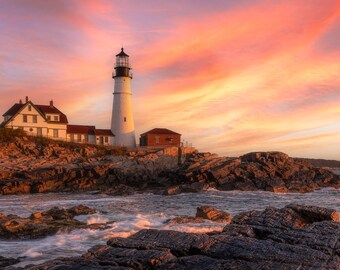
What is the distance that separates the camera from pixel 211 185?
3859 centimetres

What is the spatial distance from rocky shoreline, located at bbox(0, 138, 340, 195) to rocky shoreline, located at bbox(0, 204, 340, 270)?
24.6 meters

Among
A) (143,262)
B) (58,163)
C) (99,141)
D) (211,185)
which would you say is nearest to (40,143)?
(58,163)

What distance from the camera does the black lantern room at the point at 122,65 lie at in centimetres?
5997

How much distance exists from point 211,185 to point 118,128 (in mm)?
25391

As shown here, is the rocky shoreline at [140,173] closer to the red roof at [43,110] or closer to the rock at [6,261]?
the red roof at [43,110]

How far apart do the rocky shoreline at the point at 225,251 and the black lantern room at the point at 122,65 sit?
51745 mm

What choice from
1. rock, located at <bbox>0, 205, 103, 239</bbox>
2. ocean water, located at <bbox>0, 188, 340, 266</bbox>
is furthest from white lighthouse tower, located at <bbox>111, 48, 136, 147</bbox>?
rock, located at <bbox>0, 205, 103, 239</bbox>

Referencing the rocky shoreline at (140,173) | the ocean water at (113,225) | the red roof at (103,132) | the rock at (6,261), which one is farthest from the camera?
the red roof at (103,132)

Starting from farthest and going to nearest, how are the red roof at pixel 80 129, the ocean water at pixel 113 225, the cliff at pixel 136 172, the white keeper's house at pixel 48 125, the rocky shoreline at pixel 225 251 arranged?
the red roof at pixel 80 129 → the white keeper's house at pixel 48 125 → the cliff at pixel 136 172 → the ocean water at pixel 113 225 → the rocky shoreline at pixel 225 251

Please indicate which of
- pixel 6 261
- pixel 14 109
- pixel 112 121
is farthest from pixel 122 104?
pixel 6 261

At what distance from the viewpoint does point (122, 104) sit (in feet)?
197

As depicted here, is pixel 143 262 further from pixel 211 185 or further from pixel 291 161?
pixel 291 161

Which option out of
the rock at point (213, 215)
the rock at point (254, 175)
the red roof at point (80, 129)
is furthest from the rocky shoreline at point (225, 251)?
the red roof at point (80, 129)

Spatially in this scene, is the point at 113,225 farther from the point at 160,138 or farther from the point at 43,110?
the point at 43,110
